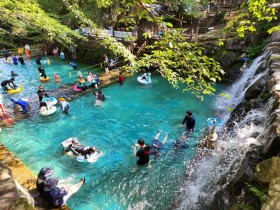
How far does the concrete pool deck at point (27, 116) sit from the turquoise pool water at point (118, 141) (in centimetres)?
44

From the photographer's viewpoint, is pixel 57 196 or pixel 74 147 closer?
pixel 57 196

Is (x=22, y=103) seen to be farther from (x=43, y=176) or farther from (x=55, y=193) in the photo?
(x=55, y=193)

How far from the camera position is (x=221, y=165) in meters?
→ 8.14

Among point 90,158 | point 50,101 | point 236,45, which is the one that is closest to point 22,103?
point 50,101

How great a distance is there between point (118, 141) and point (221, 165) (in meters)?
4.85

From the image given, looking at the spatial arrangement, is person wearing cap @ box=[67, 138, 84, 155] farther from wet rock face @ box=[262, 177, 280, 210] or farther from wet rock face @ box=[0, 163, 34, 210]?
wet rock face @ box=[262, 177, 280, 210]

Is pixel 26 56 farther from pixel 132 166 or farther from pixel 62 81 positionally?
pixel 132 166

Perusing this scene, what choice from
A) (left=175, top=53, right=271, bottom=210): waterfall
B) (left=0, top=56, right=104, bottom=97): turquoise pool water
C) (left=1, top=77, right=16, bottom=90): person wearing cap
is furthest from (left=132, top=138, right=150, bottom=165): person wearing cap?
(left=1, top=77, right=16, bottom=90): person wearing cap

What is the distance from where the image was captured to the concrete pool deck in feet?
24.2

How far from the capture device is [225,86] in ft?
53.5

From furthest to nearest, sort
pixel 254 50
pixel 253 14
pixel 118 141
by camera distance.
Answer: pixel 254 50 < pixel 118 141 < pixel 253 14

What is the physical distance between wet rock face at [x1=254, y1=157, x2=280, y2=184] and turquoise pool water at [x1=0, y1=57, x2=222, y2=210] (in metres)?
3.53

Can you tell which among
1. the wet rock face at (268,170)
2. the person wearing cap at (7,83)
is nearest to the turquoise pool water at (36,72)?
the person wearing cap at (7,83)

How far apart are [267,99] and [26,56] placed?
25.5 m
